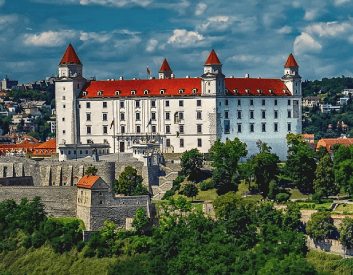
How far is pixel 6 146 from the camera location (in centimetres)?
13338

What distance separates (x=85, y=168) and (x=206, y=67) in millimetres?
20041

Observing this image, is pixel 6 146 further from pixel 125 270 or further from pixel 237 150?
pixel 125 270

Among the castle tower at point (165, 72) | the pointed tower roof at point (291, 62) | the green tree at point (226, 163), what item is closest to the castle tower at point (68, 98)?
the castle tower at point (165, 72)

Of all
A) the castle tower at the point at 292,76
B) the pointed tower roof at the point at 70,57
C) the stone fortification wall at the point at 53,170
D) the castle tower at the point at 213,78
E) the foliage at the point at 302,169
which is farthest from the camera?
the castle tower at the point at 292,76

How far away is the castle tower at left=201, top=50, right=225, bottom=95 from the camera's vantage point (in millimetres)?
101438

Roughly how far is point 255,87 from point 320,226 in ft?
119

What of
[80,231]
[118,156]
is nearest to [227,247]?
[80,231]

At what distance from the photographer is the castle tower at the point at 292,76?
352 ft

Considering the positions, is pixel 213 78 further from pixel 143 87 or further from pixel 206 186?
pixel 206 186

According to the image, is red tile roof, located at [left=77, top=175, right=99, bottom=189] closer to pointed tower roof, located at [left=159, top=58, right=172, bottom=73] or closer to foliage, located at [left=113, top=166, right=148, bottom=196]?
foliage, located at [left=113, top=166, right=148, bottom=196]

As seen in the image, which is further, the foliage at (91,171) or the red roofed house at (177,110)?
the red roofed house at (177,110)

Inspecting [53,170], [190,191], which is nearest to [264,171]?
[190,191]

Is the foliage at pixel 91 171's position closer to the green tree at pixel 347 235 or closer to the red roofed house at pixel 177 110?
the red roofed house at pixel 177 110

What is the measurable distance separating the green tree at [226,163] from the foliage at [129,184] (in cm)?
761
